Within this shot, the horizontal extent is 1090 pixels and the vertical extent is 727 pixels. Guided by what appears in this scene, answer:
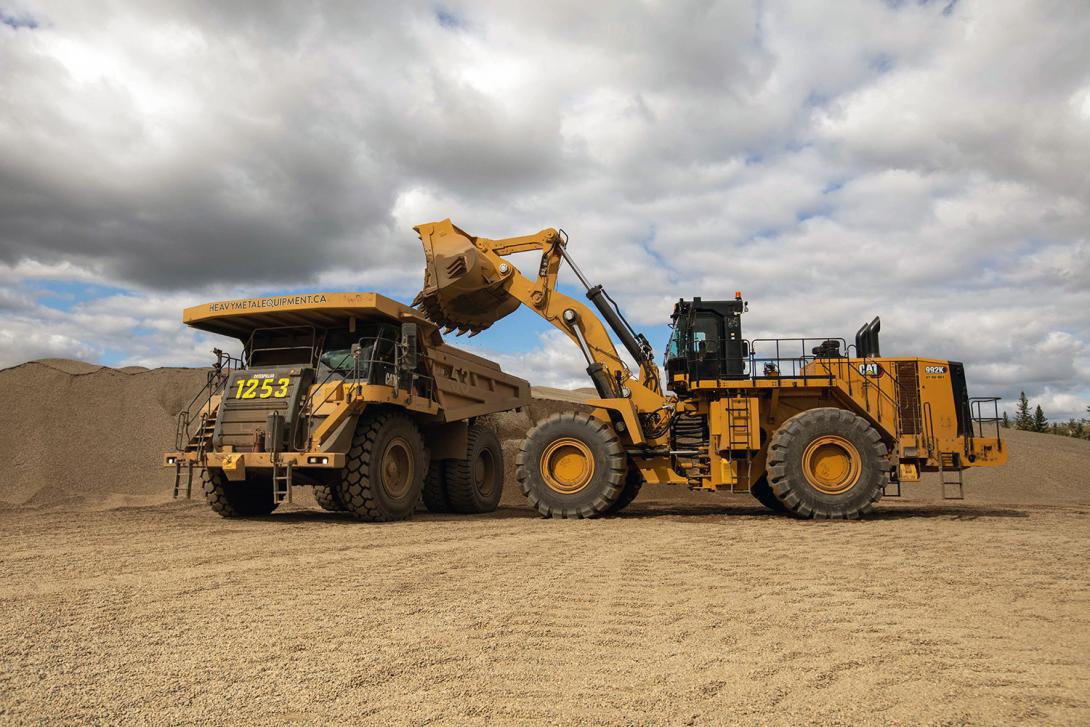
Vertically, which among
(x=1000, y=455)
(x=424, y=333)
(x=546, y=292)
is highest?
(x=546, y=292)

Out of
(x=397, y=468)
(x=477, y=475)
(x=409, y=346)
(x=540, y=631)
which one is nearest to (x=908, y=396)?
(x=477, y=475)

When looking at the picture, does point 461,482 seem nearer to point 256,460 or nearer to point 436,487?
point 436,487

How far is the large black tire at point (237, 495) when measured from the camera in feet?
36.0

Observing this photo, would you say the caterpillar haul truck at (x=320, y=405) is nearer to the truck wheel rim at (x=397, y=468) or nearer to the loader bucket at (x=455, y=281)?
the truck wheel rim at (x=397, y=468)

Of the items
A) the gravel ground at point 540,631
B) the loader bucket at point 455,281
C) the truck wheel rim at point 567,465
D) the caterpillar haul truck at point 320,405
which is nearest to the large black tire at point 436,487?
the caterpillar haul truck at point 320,405

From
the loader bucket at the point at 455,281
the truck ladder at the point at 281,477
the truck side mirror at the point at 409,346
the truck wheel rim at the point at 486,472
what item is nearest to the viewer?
the truck ladder at the point at 281,477

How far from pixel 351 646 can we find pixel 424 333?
7724 mm

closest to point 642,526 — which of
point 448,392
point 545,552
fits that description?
point 545,552

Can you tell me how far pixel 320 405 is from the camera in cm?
998

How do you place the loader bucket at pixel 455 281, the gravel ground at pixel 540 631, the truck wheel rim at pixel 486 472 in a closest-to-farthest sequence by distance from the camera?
the gravel ground at pixel 540 631 < the loader bucket at pixel 455 281 < the truck wheel rim at pixel 486 472

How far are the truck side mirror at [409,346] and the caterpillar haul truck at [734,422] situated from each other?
2072 mm

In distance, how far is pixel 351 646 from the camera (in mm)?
4031

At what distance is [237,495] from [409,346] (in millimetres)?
3459

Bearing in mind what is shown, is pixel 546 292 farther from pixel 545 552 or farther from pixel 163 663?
pixel 163 663
